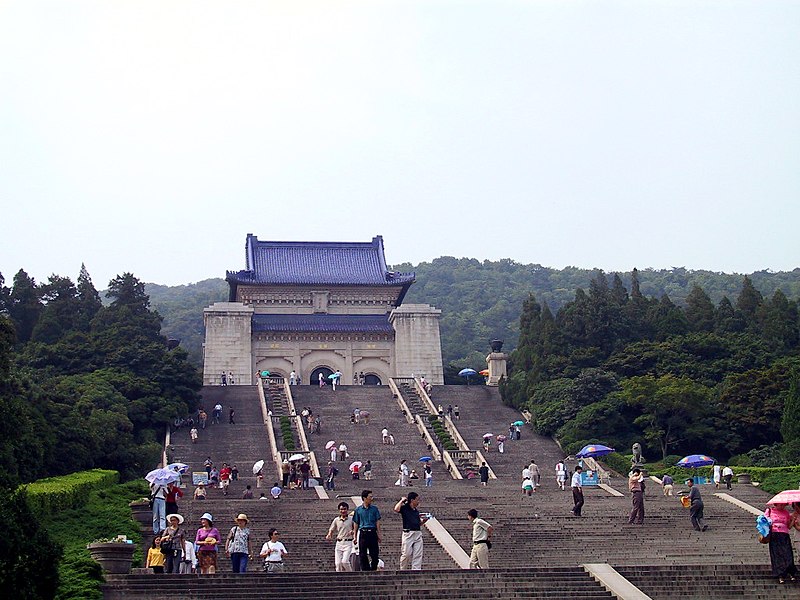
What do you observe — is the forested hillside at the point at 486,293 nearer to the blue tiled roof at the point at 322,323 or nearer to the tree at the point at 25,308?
the blue tiled roof at the point at 322,323

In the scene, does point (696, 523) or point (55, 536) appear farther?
point (696, 523)

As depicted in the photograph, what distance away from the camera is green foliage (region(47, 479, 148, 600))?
59.2 feet

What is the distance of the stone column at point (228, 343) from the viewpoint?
59938mm

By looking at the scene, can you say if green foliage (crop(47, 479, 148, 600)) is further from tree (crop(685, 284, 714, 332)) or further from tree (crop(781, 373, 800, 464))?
tree (crop(685, 284, 714, 332))

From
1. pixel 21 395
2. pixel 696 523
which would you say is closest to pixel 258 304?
pixel 21 395

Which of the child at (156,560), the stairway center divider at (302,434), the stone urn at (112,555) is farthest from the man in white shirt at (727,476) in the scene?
the stone urn at (112,555)

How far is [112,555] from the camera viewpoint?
1931 cm

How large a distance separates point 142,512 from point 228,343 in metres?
34.2

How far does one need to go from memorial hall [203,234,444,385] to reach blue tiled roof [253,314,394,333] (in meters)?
0.05

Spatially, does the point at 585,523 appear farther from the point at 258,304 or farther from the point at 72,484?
the point at 258,304

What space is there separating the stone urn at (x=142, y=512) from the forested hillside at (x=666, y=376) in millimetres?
19932

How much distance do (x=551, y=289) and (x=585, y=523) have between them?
89.2 m

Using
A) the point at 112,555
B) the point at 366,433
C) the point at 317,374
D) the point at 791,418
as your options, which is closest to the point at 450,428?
the point at 366,433

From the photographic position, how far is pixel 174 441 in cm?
4378
